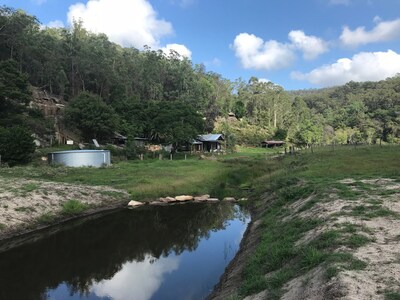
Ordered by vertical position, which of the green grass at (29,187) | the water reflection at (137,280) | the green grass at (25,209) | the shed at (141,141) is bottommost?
the water reflection at (137,280)

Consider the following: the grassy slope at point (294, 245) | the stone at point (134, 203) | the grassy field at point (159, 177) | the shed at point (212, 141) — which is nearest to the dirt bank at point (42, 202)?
the stone at point (134, 203)

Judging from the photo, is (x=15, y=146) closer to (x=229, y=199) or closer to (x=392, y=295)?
(x=229, y=199)

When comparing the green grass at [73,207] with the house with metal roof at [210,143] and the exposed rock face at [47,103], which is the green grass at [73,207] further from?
the house with metal roof at [210,143]

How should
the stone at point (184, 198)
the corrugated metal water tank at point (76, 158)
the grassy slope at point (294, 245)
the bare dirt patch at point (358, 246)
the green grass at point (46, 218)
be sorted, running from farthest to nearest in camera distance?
the corrugated metal water tank at point (76, 158)
the stone at point (184, 198)
the green grass at point (46, 218)
the grassy slope at point (294, 245)
the bare dirt patch at point (358, 246)

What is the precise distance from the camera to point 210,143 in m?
89.1

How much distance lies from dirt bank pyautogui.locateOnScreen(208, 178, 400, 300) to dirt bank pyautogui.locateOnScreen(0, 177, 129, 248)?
15.2 metres

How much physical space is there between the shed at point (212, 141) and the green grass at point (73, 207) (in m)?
57.0

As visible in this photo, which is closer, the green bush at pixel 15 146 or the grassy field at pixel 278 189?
the grassy field at pixel 278 189

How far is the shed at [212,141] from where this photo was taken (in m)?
86.3

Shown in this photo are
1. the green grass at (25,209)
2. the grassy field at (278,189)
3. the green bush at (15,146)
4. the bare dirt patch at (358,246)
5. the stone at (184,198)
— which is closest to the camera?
the bare dirt patch at (358,246)

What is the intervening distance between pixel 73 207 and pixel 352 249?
23297 mm

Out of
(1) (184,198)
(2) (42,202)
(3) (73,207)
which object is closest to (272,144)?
(1) (184,198)

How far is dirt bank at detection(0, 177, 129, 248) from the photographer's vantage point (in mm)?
23688

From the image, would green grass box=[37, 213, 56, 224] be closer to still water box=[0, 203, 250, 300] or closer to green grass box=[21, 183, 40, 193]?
still water box=[0, 203, 250, 300]
